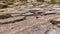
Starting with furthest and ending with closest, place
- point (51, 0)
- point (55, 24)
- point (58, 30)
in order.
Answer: point (51, 0)
point (55, 24)
point (58, 30)

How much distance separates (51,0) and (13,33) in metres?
5.08

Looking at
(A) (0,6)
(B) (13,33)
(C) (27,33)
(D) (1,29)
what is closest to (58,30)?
(C) (27,33)

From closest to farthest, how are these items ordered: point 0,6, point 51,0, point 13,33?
point 13,33 < point 0,6 < point 51,0

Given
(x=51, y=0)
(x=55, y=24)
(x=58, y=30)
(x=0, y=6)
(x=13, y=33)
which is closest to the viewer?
(x=13, y=33)

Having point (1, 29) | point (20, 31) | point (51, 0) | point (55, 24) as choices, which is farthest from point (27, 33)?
point (51, 0)

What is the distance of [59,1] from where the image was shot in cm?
688

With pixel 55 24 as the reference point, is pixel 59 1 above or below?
below

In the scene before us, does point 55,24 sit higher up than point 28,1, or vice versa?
point 55,24

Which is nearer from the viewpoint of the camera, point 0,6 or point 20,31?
point 20,31

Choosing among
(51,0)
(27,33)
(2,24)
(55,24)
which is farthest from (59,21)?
(51,0)

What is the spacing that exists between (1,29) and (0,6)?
247 cm

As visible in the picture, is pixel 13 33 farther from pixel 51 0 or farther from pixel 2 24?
pixel 51 0

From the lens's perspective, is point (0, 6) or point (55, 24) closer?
point (55, 24)

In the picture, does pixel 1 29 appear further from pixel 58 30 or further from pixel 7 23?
pixel 58 30
